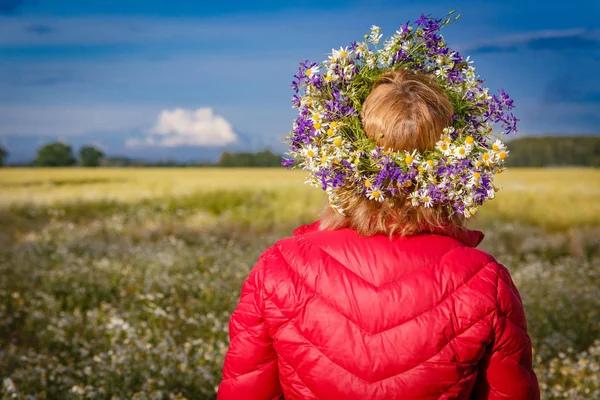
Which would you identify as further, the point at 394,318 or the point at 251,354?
the point at 251,354

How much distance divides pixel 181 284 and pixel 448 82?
17.2 feet

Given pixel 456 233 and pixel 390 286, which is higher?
pixel 456 233

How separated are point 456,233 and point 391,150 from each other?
0.42 meters

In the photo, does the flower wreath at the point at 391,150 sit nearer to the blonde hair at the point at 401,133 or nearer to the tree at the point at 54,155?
the blonde hair at the point at 401,133

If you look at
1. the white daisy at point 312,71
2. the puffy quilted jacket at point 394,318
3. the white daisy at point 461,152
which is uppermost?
the white daisy at point 312,71

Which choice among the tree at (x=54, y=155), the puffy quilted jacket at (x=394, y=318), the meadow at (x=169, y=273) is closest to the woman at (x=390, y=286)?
the puffy quilted jacket at (x=394, y=318)

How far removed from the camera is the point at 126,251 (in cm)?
940

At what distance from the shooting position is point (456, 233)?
2354mm

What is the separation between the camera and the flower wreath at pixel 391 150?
2.31 meters

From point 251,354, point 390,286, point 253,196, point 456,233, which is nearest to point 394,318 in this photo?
point 390,286

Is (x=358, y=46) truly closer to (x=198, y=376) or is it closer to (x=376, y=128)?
(x=376, y=128)

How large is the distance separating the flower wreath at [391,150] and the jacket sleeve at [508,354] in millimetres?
361

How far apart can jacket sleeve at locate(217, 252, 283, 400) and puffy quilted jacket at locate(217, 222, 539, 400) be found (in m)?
0.06

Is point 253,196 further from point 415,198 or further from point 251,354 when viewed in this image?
point 415,198
